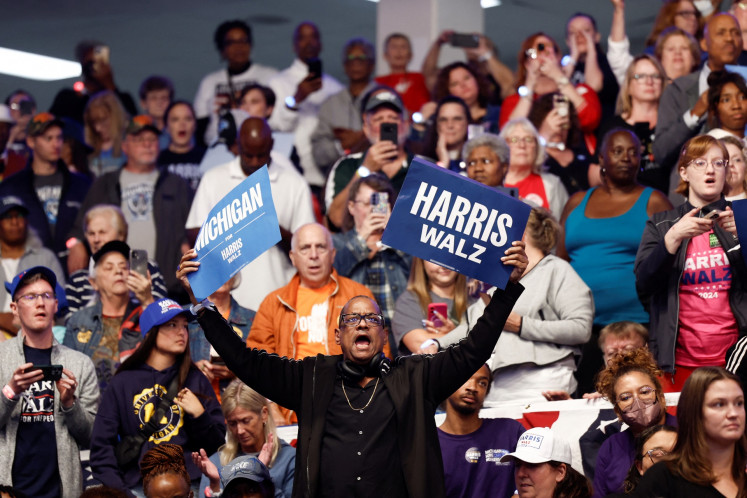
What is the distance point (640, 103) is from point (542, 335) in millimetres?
2797

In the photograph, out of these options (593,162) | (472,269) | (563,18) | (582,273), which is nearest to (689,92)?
(593,162)

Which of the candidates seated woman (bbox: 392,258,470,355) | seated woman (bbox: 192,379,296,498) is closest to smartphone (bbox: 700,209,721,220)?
seated woman (bbox: 392,258,470,355)

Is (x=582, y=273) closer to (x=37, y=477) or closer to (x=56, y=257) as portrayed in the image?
(x=37, y=477)

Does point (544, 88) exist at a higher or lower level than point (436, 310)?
higher

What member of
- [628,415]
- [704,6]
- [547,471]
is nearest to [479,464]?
[547,471]

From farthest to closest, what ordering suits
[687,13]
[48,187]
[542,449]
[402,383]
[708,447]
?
[48,187] < [687,13] < [542,449] < [402,383] < [708,447]

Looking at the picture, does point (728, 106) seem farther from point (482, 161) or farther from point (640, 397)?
point (640, 397)

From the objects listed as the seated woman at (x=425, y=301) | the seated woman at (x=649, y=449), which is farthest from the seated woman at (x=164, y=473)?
the seated woman at (x=649, y=449)

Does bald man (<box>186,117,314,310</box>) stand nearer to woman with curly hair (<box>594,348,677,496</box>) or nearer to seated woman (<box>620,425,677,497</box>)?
woman with curly hair (<box>594,348,677,496</box>)

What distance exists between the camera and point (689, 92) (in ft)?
27.9

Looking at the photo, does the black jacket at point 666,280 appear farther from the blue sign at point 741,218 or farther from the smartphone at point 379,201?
the smartphone at point 379,201

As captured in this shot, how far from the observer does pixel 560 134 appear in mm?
9312

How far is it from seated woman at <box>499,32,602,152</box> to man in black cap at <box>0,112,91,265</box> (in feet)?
11.8

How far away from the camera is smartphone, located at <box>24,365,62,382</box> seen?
626 cm
